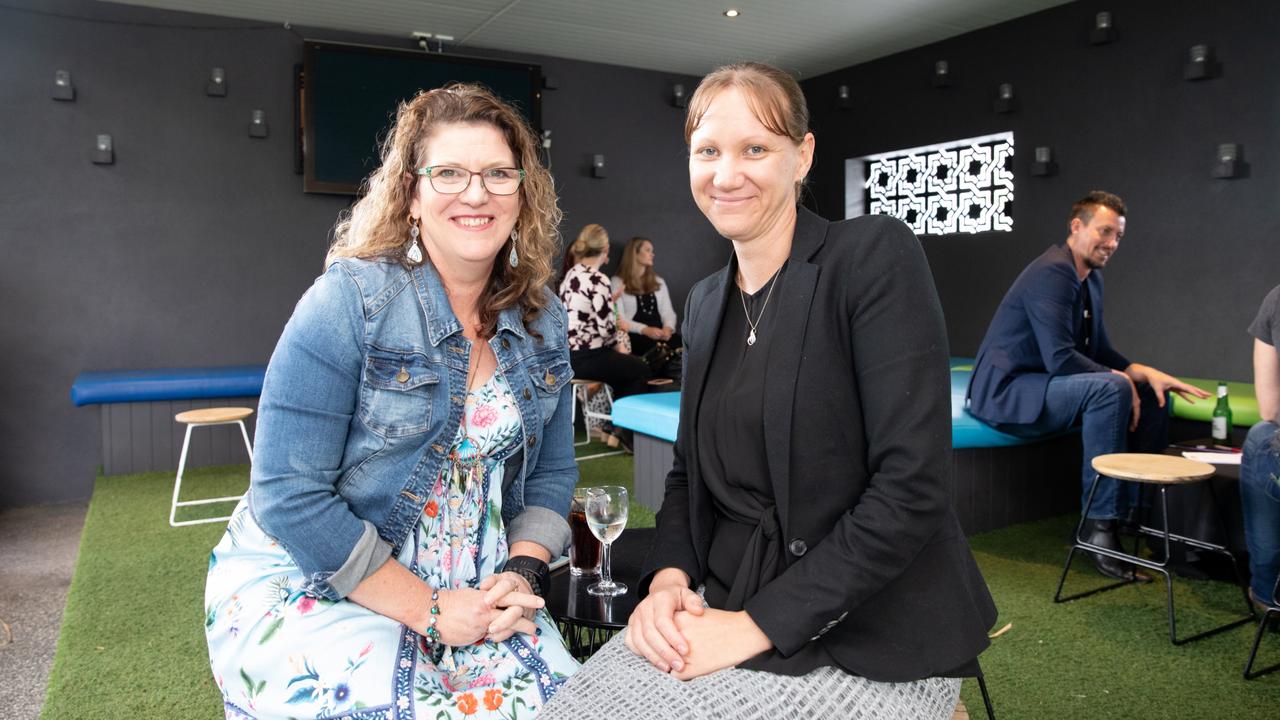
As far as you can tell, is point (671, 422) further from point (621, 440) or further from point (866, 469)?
point (866, 469)

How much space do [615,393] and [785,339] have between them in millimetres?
5341

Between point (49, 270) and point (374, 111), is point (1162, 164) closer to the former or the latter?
point (374, 111)

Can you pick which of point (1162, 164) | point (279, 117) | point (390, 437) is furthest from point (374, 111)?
point (390, 437)

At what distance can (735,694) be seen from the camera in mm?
1260

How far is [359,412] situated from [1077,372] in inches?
139

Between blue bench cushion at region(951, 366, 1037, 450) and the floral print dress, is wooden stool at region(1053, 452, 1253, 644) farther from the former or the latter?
the floral print dress

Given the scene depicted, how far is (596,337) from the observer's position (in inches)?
248

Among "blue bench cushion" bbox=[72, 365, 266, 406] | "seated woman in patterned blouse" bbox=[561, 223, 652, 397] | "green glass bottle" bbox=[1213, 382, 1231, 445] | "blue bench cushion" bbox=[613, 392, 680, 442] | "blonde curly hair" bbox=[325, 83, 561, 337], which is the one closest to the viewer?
"blonde curly hair" bbox=[325, 83, 561, 337]

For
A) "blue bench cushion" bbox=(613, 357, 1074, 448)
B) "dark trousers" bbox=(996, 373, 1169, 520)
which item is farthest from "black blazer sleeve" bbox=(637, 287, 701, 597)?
"dark trousers" bbox=(996, 373, 1169, 520)

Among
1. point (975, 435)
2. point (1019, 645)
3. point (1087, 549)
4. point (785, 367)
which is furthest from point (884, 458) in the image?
point (975, 435)

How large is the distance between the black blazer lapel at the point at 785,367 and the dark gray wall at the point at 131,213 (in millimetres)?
6124

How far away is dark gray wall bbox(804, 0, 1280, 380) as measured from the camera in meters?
5.46

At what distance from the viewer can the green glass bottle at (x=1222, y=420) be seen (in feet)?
13.8

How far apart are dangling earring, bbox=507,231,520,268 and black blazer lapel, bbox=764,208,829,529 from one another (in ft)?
1.91
